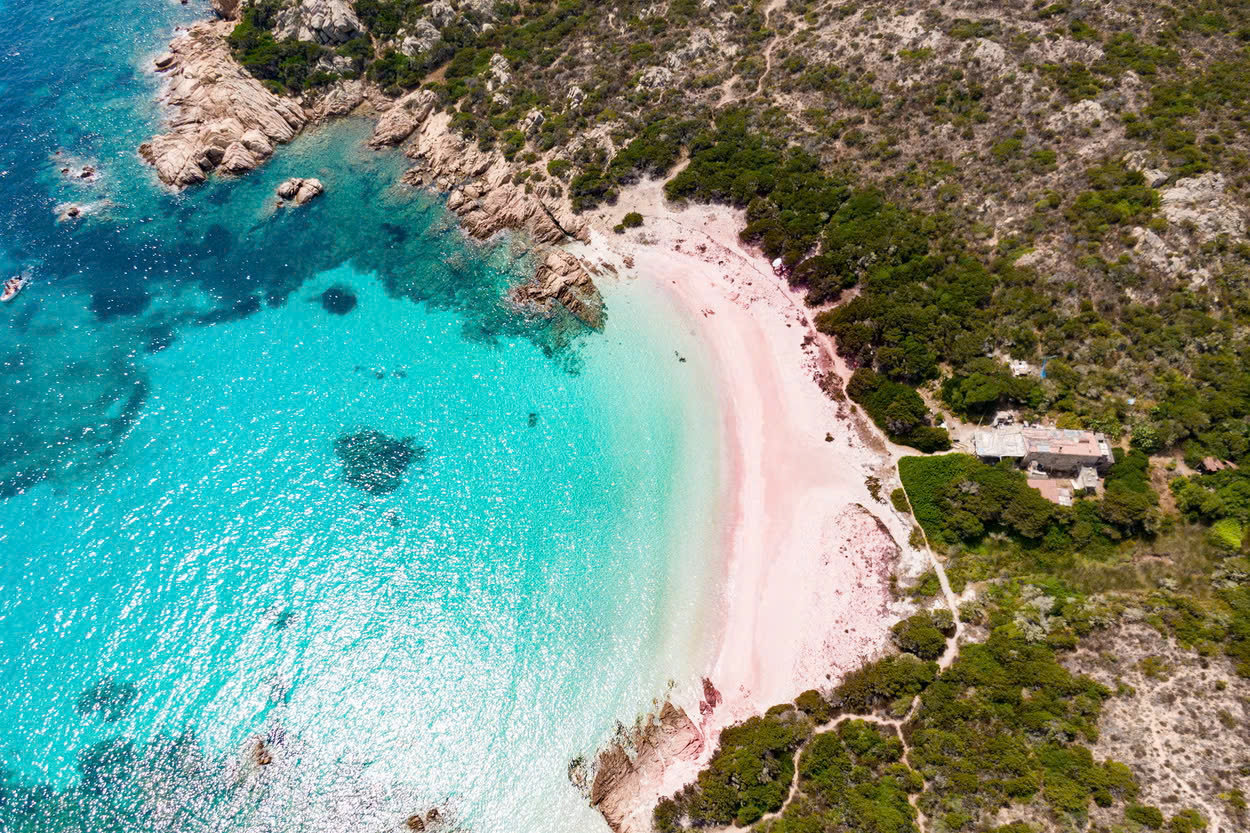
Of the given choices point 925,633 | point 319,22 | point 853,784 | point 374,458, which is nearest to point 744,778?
point 853,784

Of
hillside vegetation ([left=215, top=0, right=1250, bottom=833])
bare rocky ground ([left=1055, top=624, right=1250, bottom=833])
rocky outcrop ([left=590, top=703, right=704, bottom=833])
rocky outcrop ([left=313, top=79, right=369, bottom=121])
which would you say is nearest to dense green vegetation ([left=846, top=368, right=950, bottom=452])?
hillside vegetation ([left=215, top=0, right=1250, bottom=833])

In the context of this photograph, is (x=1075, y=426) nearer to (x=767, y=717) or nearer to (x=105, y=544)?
(x=767, y=717)

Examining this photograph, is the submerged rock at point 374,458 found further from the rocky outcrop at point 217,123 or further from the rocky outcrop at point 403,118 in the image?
the rocky outcrop at point 217,123

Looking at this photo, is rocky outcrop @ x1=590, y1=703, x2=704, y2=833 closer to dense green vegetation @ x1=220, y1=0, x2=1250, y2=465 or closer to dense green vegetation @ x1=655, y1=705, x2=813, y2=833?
dense green vegetation @ x1=655, y1=705, x2=813, y2=833

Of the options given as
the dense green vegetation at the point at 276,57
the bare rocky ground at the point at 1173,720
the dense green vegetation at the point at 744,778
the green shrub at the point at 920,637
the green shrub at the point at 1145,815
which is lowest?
the dense green vegetation at the point at 744,778

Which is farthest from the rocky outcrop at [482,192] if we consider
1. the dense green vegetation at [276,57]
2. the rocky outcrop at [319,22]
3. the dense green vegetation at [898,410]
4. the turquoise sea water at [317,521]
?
the dense green vegetation at [898,410]

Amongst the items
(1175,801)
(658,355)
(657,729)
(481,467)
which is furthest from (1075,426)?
(481,467)

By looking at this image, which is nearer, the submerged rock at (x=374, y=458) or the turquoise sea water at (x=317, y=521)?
the turquoise sea water at (x=317, y=521)
